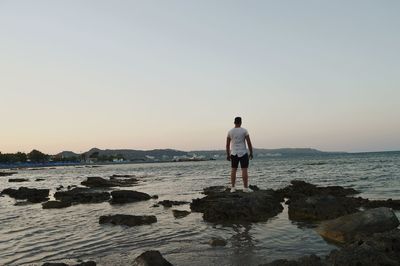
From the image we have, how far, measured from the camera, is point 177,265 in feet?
20.7

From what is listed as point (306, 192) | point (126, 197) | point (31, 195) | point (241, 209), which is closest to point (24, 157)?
point (31, 195)

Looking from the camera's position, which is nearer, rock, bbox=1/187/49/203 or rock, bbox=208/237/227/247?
rock, bbox=208/237/227/247

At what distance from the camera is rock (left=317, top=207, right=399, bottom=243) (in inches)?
308

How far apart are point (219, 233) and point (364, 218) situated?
3.04 m

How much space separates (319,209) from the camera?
10523 millimetres

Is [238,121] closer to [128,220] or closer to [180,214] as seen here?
[180,214]

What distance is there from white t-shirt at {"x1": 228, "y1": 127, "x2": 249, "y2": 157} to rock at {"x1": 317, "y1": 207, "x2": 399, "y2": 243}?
15.8 ft

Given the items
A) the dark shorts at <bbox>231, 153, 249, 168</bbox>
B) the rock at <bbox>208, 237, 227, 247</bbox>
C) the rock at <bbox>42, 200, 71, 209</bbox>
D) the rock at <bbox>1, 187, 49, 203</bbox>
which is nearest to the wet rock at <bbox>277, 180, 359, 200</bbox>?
the dark shorts at <bbox>231, 153, 249, 168</bbox>

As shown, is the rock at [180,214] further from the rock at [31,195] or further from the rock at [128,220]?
the rock at [31,195]

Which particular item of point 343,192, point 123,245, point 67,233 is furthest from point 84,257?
point 343,192

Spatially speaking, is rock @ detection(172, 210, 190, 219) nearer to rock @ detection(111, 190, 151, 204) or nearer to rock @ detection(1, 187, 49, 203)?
rock @ detection(111, 190, 151, 204)

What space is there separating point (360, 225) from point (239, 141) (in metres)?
5.54

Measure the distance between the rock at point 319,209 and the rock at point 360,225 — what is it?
197 cm

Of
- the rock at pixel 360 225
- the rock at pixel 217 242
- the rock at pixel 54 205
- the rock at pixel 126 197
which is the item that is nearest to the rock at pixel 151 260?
the rock at pixel 217 242
